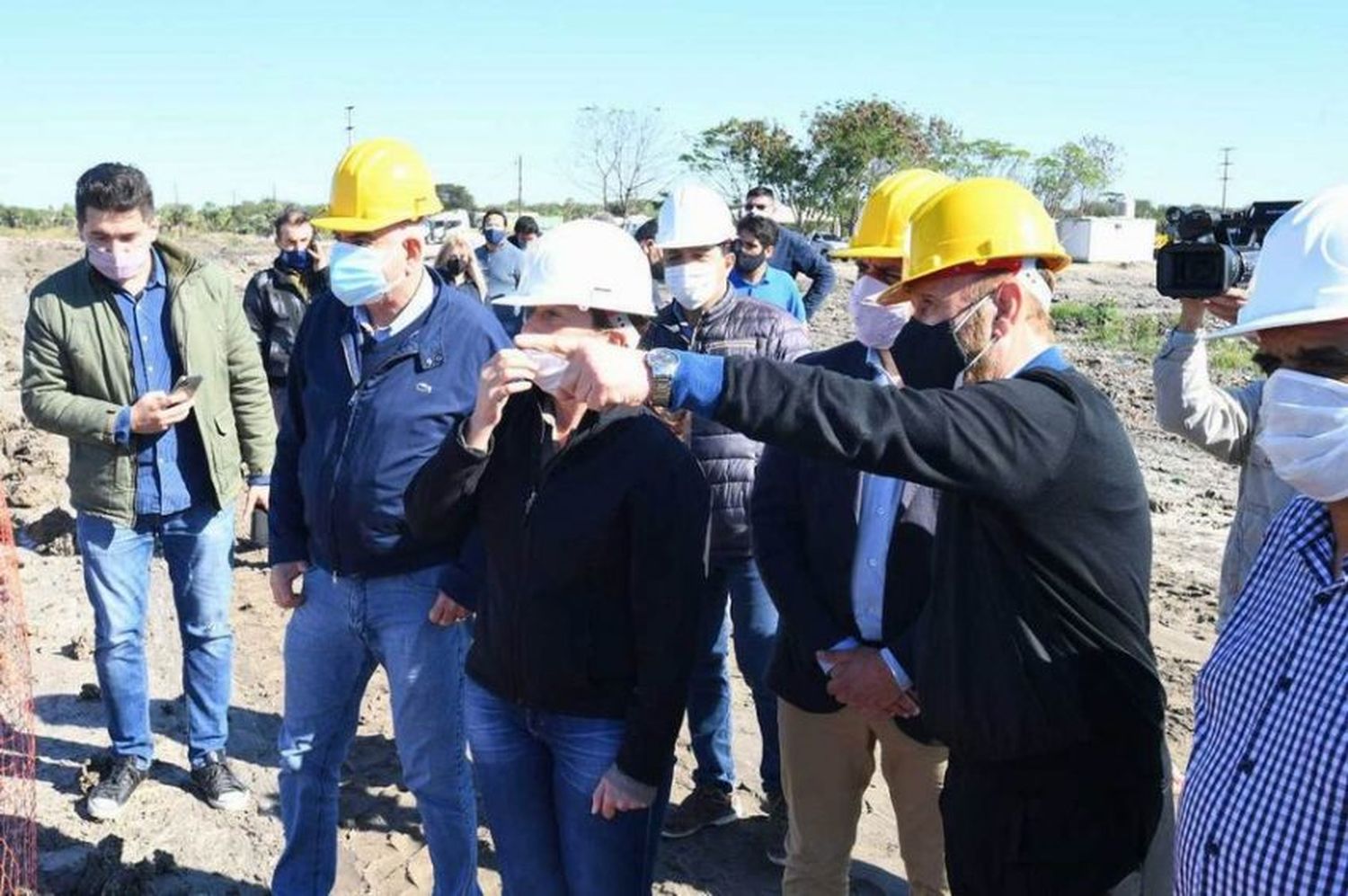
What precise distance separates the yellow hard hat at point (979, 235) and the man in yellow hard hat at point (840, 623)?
30.8 inches

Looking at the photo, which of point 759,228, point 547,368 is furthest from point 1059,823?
point 759,228

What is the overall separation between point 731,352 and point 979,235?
7.33 ft

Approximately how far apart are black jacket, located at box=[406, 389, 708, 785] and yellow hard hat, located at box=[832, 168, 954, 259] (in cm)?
107

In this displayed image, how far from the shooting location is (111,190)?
4.04 m

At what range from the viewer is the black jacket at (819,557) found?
3027 mm

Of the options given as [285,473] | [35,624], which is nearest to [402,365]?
[285,473]

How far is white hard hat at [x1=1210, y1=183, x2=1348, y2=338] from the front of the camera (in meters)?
1.73

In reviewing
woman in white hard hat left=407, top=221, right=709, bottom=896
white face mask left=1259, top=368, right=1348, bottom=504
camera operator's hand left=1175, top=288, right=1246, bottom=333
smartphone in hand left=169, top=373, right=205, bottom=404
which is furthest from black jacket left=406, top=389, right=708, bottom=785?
smartphone in hand left=169, top=373, right=205, bottom=404

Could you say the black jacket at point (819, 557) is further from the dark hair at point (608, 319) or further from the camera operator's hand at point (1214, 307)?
the camera operator's hand at point (1214, 307)

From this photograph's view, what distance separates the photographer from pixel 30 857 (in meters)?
3.89

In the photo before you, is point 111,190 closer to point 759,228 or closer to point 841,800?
point 841,800

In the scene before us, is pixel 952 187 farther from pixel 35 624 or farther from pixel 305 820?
pixel 35 624

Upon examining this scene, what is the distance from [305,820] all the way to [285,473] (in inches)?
38.9

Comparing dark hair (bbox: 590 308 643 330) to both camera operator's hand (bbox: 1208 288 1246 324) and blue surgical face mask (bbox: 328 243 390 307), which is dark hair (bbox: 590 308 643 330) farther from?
camera operator's hand (bbox: 1208 288 1246 324)
